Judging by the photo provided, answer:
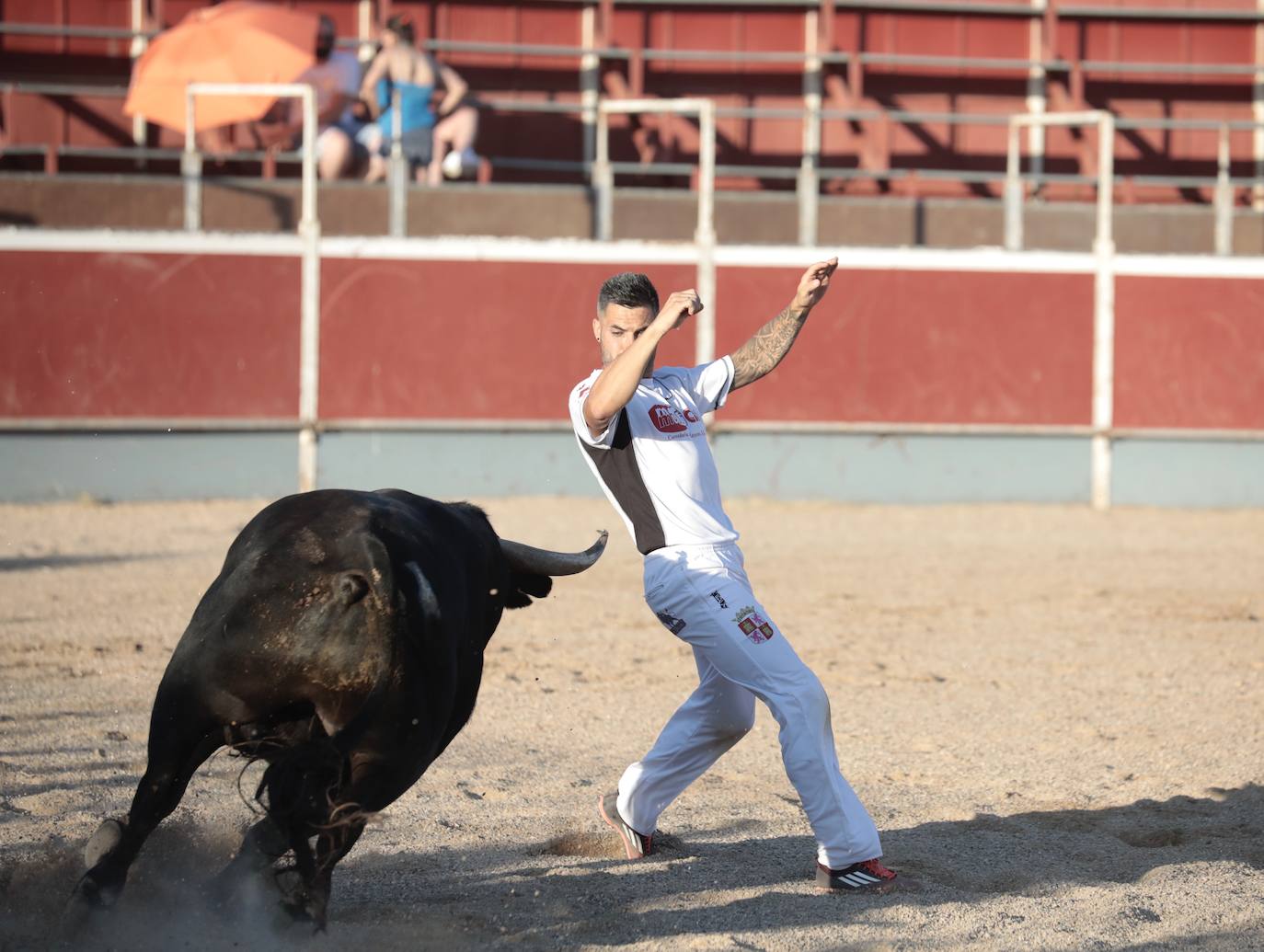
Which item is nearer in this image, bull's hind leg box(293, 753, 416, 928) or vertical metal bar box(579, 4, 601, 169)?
bull's hind leg box(293, 753, 416, 928)

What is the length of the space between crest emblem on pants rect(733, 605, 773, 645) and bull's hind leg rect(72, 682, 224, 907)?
1192 mm

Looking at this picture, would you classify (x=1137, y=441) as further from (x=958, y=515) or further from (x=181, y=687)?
(x=181, y=687)

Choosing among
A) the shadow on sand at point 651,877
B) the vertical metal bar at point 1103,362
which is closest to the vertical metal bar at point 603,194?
the vertical metal bar at point 1103,362

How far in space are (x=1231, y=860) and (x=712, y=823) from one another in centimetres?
127

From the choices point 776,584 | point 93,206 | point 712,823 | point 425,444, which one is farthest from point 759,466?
point 712,823

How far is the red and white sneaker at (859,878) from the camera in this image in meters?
3.58

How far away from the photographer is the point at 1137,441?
39.7 feet

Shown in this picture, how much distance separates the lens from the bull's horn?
361cm

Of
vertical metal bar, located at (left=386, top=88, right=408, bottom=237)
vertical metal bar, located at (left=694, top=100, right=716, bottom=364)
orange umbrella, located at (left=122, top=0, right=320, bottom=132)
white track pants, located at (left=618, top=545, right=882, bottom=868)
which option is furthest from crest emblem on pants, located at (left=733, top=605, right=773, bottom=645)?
orange umbrella, located at (left=122, top=0, right=320, bottom=132)

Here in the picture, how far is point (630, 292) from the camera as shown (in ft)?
11.6

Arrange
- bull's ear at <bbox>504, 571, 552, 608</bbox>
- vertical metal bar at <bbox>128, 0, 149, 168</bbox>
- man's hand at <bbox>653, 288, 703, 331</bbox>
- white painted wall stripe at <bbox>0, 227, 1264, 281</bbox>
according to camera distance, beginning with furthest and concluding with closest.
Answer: vertical metal bar at <bbox>128, 0, 149, 168</bbox>
white painted wall stripe at <bbox>0, 227, 1264, 281</bbox>
bull's ear at <bbox>504, 571, 552, 608</bbox>
man's hand at <bbox>653, 288, 703, 331</bbox>

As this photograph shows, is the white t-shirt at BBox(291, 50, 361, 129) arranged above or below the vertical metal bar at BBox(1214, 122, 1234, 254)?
above

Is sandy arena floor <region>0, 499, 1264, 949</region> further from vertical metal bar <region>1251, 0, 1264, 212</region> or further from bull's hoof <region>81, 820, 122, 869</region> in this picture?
vertical metal bar <region>1251, 0, 1264, 212</region>

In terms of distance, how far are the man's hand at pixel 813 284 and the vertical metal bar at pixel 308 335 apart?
7.76m
